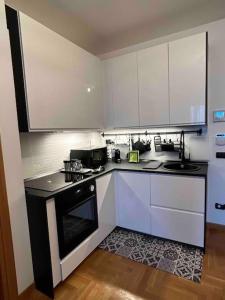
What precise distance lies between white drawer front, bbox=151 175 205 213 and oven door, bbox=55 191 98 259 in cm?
67

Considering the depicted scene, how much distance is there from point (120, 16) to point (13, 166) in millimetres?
1831

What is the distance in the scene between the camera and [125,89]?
226cm

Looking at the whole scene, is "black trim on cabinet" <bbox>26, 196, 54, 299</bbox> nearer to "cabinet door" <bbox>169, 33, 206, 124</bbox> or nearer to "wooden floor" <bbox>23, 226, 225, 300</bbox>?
"wooden floor" <bbox>23, 226, 225, 300</bbox>

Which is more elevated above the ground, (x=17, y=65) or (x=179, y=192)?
(x=17, y=65)

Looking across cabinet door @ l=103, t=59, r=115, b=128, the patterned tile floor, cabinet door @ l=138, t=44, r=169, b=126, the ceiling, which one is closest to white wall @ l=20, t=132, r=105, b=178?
cabinet door @ l=103, t=59, r=115, b=128

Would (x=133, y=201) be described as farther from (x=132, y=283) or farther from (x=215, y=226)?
(x=215, y=226)

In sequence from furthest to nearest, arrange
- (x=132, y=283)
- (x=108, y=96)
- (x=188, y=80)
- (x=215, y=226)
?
(x=108, y=96) → (x=215, y=226) → (x=188, y=80) → (x=132, y=283)

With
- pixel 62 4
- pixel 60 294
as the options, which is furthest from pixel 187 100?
pixel 60 294

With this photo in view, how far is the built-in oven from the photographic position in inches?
54.5

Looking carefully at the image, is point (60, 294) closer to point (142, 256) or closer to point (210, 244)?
point (142, 256)

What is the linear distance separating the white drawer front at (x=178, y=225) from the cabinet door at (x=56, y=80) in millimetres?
1287

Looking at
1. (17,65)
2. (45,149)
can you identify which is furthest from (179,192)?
(17,65)

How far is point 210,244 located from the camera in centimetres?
192

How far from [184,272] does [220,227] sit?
931 mm
